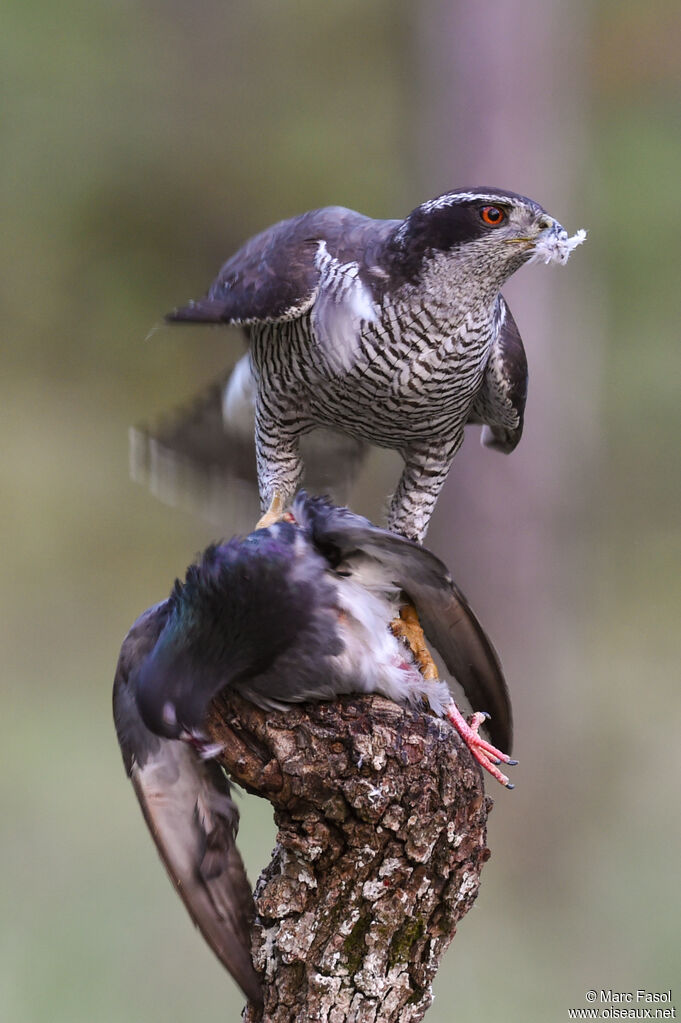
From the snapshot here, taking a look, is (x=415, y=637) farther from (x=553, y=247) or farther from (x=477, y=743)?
(x=553, y=247)

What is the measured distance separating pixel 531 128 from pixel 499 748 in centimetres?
308

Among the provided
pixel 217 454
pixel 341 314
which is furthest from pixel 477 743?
pixel 217 454

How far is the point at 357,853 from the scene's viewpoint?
5.74 feet

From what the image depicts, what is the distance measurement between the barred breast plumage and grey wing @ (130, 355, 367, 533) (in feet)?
0.75

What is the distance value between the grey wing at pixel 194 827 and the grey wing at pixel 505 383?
1059 mm

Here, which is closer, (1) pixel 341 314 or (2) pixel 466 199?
(2) pixel 466 199

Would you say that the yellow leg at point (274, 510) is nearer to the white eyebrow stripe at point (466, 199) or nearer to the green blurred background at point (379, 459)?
the white eyebrow stripe at point (466, 199)

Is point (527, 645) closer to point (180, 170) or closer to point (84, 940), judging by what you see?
point (84, 940)

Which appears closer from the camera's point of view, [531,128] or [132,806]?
[531,128]

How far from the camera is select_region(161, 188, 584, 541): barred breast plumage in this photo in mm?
2074

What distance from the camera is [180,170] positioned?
7062 mm

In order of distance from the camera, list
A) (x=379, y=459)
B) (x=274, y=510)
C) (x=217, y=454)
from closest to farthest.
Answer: (x=274, y=510) → (x=217, y=454) → (x=379, y=459)

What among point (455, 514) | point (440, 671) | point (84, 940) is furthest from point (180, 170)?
point (440, 671)

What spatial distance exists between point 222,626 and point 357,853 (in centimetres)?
46
